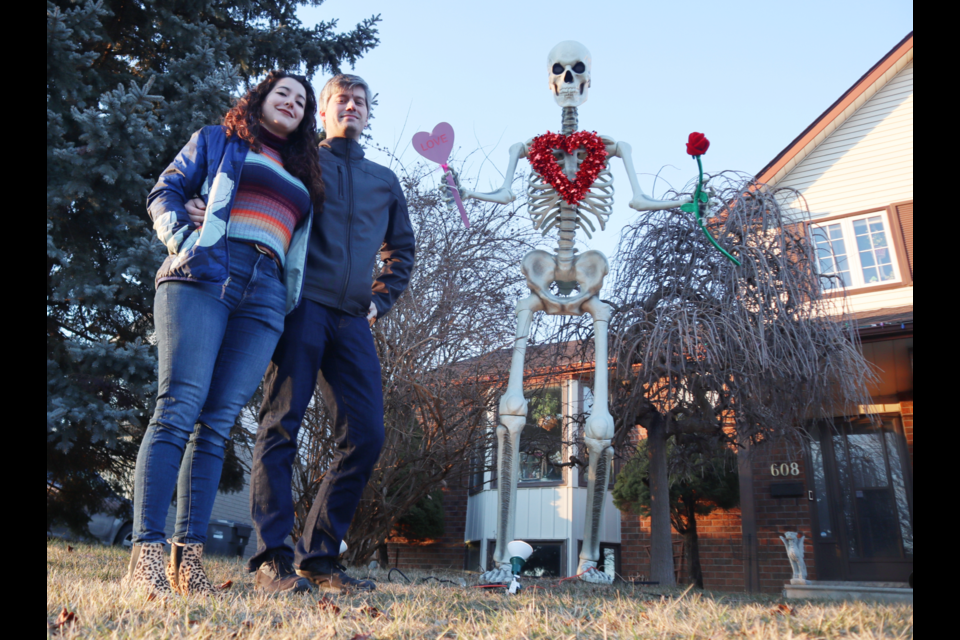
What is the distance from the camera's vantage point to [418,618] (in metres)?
2.08

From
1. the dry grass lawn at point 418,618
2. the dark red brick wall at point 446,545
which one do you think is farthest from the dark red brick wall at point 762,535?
the dry grass lawn at point 418,618

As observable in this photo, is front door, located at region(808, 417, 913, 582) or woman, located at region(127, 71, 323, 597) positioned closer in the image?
woman, located at region(127, 71, 323, 597)

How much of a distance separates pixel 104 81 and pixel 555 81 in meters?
4.68

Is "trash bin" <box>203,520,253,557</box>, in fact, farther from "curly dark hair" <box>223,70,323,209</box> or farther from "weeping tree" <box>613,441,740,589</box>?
"curly dark hair" <box>223,70,323,209</box>

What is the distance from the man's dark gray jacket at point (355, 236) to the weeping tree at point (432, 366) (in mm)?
2877

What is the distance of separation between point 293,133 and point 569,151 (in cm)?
270

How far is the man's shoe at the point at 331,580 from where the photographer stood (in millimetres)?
2752

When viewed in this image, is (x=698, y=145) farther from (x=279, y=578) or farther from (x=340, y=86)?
(x=279, y=578)

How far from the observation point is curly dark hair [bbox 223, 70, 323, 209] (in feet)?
9.66

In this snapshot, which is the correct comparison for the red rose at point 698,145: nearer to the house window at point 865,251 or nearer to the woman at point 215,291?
the woman at point 215,291

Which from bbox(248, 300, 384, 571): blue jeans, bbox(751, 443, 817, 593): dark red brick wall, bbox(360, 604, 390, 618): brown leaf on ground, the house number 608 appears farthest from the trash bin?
bbox(360, 604, 390, 618): brown leaf on ground

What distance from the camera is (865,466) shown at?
31.8 feet

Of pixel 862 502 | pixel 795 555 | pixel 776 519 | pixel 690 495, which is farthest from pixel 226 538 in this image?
pixel 862 502

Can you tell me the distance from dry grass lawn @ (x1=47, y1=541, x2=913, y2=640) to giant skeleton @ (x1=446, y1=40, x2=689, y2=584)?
6.16 feet
